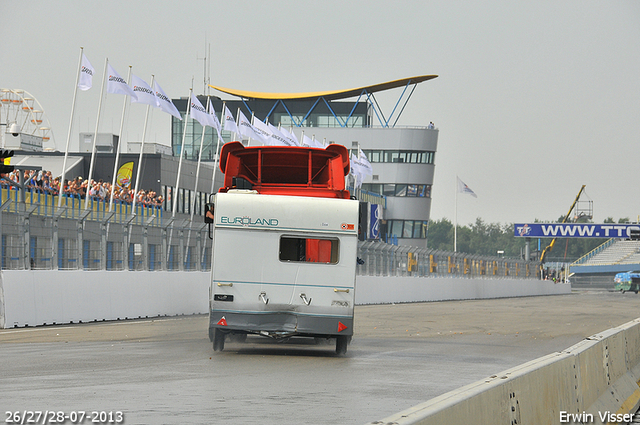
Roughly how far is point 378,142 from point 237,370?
301ft

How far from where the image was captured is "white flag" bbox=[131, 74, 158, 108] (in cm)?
3719

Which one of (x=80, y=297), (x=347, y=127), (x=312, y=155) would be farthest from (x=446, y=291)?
(x=347, y=127)

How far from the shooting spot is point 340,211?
14.8 meters

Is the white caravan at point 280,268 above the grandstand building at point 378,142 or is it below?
below

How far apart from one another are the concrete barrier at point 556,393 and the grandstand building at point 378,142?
90357mm

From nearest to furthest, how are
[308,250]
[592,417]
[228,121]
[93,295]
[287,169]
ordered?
[592,417] → [308,250] → [287,169] → [93,295] → [228,121]

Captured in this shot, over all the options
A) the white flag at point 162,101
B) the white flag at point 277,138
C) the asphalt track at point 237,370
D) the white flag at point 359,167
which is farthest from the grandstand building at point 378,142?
the asphalt track at point 237,370

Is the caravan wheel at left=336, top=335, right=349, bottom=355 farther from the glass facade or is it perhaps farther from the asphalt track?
the glass facade

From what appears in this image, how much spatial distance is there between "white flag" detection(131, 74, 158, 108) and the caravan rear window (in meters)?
23.6

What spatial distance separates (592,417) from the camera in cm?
874

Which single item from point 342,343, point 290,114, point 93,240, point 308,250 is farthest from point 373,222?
point 308,250

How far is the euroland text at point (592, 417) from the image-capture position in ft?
25.4

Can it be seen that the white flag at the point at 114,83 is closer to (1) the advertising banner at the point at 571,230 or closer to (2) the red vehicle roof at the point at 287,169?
(2) the red vehicle roof at the point at 287,169

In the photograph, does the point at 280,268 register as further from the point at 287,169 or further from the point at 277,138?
the point at 277,138
